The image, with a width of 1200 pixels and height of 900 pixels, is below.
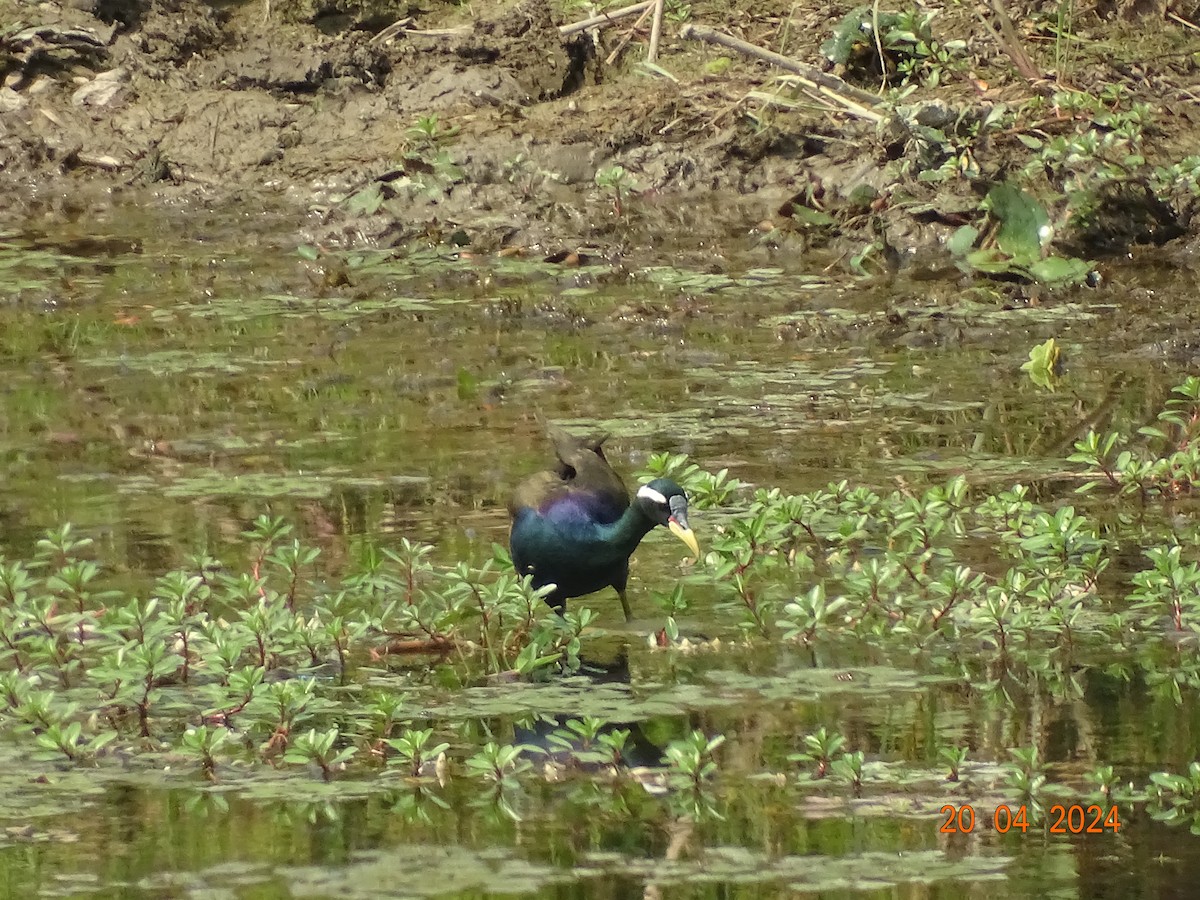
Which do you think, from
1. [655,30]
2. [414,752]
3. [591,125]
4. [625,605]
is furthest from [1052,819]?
[655,30]

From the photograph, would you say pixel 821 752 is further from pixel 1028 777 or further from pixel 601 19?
pixel 601 19

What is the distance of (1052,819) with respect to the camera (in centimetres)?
414

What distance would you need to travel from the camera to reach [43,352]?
8.69 meters

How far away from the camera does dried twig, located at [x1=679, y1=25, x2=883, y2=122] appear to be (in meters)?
10.8

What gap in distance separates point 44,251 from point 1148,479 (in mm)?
6066

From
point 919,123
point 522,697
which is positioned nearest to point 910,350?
point 919,123

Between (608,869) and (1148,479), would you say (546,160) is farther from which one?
(608,869)

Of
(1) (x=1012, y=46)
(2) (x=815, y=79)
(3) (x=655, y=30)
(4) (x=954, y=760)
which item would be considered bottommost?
(4) (x=954, y=760)

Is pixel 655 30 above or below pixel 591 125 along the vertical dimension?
above

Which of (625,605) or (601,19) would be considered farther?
(601,19)

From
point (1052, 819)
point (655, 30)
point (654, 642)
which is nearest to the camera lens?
point (1052, 819)

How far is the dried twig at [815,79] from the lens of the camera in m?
10.8

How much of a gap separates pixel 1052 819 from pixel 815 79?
7.36 meters

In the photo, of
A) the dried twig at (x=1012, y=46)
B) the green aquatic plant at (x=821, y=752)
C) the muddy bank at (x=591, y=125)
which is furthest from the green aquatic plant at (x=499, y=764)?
the dried twig at (x=1012, y=46)
